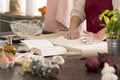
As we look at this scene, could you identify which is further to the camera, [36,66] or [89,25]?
[89,25]

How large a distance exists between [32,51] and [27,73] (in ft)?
1.02

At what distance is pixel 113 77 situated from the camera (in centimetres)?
113

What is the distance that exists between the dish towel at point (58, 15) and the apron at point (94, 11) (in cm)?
33

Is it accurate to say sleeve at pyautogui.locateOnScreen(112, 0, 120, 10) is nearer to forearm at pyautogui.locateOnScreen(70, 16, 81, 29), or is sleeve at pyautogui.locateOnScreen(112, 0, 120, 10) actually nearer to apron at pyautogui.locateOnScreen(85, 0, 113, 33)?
apron at pyautogui.locateOnScreen(85, 0, 113, 33)

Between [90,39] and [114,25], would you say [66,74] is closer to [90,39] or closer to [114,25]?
[114,25]

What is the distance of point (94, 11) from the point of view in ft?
7.84

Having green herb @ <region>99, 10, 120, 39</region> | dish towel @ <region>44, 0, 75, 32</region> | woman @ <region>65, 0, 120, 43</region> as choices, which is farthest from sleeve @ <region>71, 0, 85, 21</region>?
green herb @ <region>99, 10, 120, 39</region>

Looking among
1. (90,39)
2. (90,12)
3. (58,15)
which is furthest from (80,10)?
(90,39)

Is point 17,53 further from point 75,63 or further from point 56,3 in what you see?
point 56,3

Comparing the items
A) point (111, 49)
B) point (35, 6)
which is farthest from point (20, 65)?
point (35, 6)

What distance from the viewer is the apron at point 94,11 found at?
2.29 metres

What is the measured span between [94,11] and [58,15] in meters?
0.45

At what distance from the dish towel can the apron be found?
13.1 inches

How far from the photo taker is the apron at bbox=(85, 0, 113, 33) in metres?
2.29
